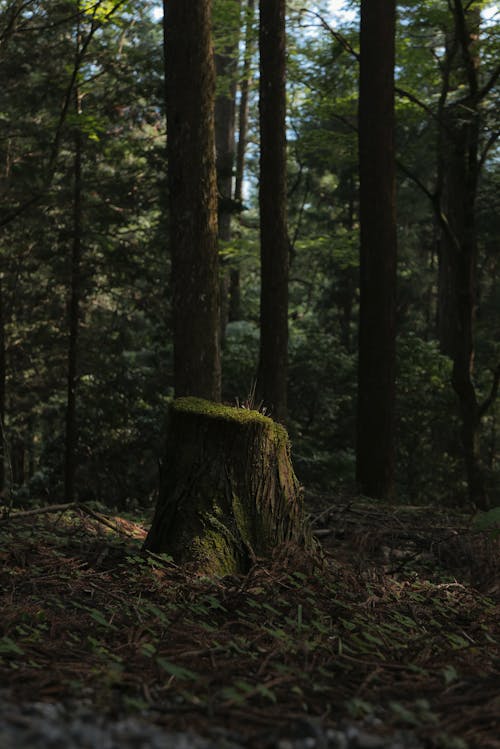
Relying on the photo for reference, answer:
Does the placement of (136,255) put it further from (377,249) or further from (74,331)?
(377,249)

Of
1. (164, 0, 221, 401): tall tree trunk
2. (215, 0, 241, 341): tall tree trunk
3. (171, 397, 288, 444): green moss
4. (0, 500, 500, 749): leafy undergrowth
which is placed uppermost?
(215, 0, 241, 341): tall tree trunk

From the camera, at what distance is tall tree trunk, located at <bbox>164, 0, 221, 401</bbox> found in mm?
6613

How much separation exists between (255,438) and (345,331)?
18.5 meters

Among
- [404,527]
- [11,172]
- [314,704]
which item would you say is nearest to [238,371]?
[11,172]

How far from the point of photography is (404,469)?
14805mm

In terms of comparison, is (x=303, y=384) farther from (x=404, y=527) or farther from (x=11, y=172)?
(x=404, y=527)

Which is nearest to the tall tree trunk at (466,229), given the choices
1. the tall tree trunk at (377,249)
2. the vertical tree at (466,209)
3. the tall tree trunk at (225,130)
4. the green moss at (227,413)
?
the vertical tree at (466,209)

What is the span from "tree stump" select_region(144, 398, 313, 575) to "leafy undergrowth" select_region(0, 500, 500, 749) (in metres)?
0.17

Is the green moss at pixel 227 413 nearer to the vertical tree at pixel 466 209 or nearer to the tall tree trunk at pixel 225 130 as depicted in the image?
the vertical tree at pixel 466 209

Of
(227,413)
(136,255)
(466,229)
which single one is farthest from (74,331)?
(227,413)

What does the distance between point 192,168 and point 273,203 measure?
321cm

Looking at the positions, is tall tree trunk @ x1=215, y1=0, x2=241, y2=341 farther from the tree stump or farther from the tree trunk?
the tree stump

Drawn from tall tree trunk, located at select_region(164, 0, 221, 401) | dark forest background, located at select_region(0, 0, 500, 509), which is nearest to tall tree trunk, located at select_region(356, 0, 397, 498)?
dark forest background, located at select_region(0, 0, 500, 509)

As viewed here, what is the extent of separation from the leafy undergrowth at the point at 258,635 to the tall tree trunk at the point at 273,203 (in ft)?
15.2
